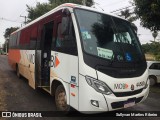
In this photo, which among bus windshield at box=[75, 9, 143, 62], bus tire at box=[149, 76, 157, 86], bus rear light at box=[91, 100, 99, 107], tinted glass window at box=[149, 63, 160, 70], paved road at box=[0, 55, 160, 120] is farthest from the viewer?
tinted glass window at box=[149, 63, 160, 70]

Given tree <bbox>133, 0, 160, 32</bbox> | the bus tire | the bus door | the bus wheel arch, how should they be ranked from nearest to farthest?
the bus wheel arch → the bus door → tree <bbox>133, 0, 160, 32</bbox> → the bus tire

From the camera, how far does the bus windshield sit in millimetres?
6020

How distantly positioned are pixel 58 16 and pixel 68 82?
2175 millimetres

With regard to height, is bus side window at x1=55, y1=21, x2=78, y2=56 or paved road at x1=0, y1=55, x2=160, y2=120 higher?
bus side window at x1=55, y1=21, x2=78, y2=56

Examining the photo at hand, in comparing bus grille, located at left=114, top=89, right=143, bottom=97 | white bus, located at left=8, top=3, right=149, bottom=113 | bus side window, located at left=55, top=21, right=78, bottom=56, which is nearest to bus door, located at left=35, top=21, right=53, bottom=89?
white bus, located at left=8, top=3, right=149, bottom=113

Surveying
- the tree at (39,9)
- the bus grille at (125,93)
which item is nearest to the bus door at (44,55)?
the bus grille at (125,93)

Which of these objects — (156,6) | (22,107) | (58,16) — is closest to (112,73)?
(58,16)

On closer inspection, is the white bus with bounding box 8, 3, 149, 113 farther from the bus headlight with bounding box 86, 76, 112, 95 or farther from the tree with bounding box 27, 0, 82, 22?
the tree with bounding box 27, 0, 82, 22

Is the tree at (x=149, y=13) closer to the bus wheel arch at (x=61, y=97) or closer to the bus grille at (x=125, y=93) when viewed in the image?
the bus grille at (x=125, y=93)

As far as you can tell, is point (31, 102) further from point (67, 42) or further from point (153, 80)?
point (153, 80)

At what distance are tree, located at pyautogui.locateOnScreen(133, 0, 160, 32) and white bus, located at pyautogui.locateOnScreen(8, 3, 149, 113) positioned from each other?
17.7ft

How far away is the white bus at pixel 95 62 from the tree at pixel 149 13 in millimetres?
5395

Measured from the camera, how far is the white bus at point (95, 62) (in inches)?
223

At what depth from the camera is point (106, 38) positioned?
630cm
